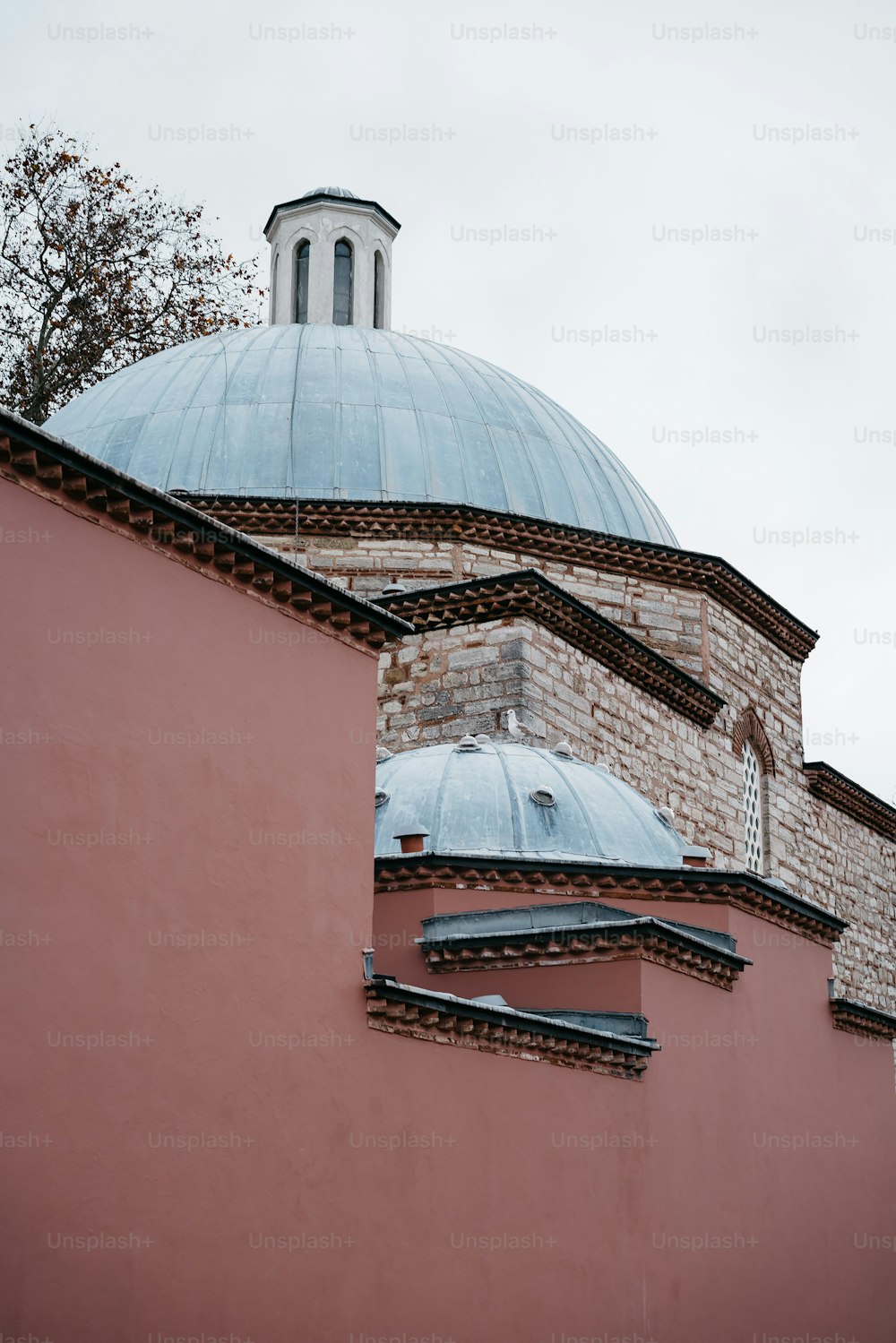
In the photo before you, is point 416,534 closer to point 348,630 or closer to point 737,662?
point 737,662

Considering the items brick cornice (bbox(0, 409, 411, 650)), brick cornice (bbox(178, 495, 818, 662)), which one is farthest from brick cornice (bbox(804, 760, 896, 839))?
brick cornice (bbox(0, 409, 411, 650))

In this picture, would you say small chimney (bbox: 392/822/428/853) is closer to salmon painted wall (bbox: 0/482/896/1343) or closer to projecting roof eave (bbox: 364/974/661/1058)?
projecting roof eave (bbox: 364/974/661/1058)

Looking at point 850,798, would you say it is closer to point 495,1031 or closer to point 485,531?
point 485,531

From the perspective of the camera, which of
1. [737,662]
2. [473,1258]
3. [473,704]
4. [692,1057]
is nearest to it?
[473,1258]

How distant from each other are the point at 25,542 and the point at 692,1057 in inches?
195

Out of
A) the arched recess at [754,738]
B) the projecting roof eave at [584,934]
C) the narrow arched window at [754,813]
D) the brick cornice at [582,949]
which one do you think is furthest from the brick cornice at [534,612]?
the brick cornice at [582,949]

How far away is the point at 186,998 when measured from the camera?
608cm

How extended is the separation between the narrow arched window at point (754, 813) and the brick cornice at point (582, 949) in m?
6.50

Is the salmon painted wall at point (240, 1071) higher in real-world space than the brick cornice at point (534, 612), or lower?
lower

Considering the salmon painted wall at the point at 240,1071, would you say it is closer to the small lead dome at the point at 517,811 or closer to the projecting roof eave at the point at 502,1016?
the projecting roof eave at the point at 502,1016

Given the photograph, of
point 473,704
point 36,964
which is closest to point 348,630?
point 36,964

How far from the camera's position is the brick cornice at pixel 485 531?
541 inches

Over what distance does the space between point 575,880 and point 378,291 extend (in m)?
10.4

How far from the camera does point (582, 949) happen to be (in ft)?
28.8
